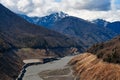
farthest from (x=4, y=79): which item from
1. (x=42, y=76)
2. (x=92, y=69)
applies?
(x=92, y=69)

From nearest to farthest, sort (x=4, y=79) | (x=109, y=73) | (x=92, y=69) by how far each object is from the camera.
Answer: (x=109, y=73), (x=92, y=69), (x=4, y=79)

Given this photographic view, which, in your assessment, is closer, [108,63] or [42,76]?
[108,63]

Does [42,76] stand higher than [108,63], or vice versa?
[108,63]

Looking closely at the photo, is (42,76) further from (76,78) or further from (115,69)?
(115,69)

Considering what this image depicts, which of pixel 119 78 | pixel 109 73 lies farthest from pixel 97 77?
pixel 119 78

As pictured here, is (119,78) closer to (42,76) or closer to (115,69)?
(115,69)

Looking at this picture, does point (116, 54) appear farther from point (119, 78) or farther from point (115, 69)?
point (119, 78)

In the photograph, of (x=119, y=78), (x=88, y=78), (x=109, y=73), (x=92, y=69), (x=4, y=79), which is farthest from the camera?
(x=4, y=79)

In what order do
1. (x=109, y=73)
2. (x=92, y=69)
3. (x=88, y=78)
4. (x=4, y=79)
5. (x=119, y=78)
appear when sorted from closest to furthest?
1. (x=119, y=78)
2. (x=109, y=73)
3. (x=88, y=78)
4. (x=92, y=69)
5. (x=4, y=79)

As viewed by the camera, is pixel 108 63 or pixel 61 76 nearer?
pixel 108 63
